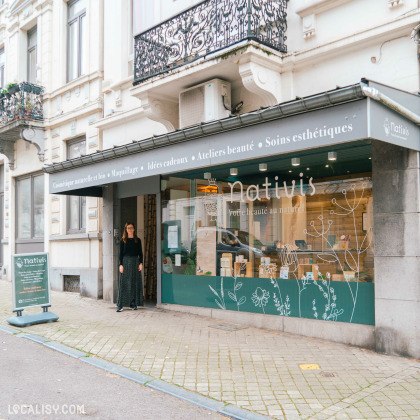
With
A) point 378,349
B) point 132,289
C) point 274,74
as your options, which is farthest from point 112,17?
point 378,349

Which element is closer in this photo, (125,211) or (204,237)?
(204,237)

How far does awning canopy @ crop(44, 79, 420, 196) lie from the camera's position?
17.6ft

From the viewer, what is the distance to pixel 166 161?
7.68m

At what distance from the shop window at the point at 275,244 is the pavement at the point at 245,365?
1.94 ft

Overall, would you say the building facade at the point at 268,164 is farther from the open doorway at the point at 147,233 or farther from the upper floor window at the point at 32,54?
the upper floor window at the point at 32,54

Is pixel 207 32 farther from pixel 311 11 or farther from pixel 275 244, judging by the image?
pixel 275 244

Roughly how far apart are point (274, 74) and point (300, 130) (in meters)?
2.39

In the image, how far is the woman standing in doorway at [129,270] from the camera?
975 centimetres

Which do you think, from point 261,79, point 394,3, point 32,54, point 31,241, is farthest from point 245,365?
point 32,54

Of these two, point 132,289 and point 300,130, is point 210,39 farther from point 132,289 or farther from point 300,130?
point 132,289

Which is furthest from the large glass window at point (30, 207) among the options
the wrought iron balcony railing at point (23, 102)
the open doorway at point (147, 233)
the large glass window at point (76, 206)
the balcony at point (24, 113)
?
the open doorway at point (147, 233)

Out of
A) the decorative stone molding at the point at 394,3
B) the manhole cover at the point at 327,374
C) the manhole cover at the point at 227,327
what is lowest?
the manhole cover at the point at 227,327

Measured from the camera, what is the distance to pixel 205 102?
854cm

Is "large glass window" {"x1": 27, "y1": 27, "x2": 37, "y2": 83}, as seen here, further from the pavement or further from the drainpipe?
the drainpipe
